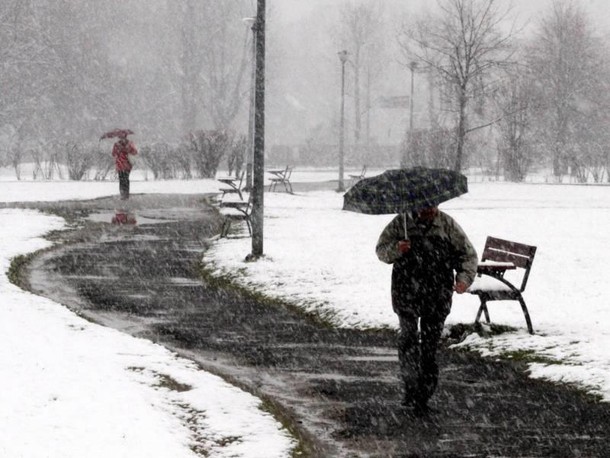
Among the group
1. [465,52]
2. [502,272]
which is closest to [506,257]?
[502,272]

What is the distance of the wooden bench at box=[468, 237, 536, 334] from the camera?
9953mm

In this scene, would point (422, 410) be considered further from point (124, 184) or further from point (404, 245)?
point (124, 184)

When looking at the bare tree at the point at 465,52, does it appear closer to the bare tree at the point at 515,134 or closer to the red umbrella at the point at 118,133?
the bare tree at the point at 515,134

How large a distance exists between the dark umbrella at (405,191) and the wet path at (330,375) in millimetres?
1633

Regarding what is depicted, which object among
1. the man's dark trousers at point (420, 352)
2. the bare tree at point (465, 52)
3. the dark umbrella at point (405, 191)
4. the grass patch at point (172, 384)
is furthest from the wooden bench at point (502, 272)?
the bare tree at point (465, 52)

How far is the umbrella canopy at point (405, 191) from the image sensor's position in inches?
278

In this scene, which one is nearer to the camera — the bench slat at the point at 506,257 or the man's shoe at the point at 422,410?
the man's shoe at the point at 422,410

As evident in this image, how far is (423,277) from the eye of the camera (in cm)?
727

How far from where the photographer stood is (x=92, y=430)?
6492 mm

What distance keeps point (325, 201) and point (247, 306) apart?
1909 centimetres

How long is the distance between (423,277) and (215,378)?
89.6 inches

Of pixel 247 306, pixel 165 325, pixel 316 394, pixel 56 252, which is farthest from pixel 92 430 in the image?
pixel 56 252

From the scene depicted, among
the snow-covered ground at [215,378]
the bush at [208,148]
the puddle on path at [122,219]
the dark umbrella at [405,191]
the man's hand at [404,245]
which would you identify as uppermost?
the bush at [208,148]

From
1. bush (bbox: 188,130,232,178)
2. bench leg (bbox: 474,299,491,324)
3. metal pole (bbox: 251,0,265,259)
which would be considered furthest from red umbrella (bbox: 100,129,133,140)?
bench leg (bbox: 474,299,491,324)
